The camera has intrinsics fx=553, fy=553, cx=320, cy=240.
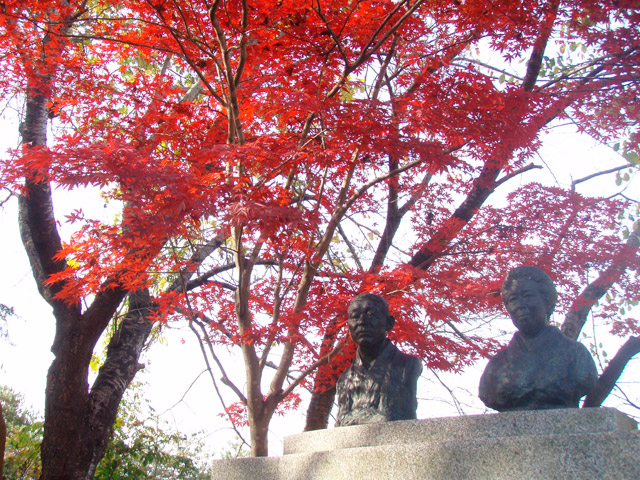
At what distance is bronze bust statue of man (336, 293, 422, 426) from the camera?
446cm

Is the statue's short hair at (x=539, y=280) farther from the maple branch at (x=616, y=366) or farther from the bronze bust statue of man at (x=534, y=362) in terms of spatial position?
the maple branch at (x=616, y=366)

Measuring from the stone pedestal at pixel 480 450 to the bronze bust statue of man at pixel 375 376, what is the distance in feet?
0.96

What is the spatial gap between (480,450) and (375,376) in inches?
57.1

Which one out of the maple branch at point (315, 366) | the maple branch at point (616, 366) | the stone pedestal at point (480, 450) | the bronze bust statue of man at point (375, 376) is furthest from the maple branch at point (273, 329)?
→ the maple branch at point (616, 366)

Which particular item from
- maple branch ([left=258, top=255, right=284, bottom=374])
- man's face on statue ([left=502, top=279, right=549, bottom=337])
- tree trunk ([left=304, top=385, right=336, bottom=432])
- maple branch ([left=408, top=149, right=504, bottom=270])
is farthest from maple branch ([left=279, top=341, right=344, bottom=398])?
man's face on statue ([left=502, top=279, right=549, bottom=337])

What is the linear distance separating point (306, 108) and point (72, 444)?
5.16m

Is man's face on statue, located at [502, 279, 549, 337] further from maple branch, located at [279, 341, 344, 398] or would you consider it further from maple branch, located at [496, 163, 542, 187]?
maple branch, located at [496, 163, 542, 187]

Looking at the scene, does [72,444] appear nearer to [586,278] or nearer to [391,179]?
[391,179]

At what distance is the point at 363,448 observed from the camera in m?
3.83

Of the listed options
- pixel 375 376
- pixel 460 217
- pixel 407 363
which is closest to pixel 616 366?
pixel 460 217

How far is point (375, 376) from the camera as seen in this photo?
462cm

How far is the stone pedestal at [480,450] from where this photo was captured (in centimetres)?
292

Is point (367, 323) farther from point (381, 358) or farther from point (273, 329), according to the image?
point (273, 329)

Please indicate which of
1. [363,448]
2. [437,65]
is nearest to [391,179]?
[437,65]
